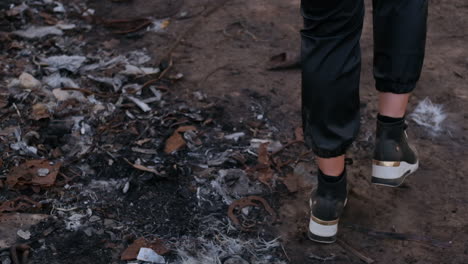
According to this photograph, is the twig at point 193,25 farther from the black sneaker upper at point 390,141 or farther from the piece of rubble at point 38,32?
the black sneaker upper at point 390,141

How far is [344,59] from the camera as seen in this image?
7.02 ft

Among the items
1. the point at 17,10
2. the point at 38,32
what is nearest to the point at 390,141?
the point at 38,32

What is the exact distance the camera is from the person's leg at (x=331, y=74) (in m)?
2.06

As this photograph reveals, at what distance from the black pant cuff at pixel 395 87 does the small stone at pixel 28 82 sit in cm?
227

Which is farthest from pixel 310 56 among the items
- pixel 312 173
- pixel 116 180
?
pixel 116 180

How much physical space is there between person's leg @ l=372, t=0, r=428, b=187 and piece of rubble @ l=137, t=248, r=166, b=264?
→ 41.2 inches

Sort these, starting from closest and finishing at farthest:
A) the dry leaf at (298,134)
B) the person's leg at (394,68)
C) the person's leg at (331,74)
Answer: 1. the person's leg at (331,74)
2. the person's leg at (394,68)
3. the dry leaf at (298,134)

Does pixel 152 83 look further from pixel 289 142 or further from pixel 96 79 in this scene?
pixel 289 142

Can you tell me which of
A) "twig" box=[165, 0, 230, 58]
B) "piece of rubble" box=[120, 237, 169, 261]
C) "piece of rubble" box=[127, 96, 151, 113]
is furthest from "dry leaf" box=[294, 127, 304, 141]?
"twig" box=[165, 0, 230, 58]

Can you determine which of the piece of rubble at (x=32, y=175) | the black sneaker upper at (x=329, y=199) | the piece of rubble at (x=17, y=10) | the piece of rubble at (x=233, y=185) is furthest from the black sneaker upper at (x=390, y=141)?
the piece of rubble at (x=17, y=10)

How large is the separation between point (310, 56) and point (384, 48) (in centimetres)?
49

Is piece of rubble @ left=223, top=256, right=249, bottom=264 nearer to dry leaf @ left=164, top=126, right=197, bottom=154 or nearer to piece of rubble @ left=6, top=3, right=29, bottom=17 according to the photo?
dry leaf @ left=164, top=126, right=197, bottom=154

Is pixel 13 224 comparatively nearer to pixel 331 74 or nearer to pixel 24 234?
pixel 24 234

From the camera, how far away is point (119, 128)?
134 inches
